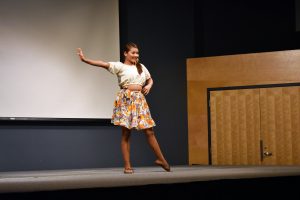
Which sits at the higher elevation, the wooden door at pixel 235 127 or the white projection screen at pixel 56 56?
the white projection screen at pixel 56 56

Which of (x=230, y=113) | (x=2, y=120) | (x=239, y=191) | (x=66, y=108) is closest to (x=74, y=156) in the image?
(x=66, y=108)

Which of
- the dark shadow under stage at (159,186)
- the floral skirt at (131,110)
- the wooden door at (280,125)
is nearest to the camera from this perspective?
the dark shadow under stage at (159,186)

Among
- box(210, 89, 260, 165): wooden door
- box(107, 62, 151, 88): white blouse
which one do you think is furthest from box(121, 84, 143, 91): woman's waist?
box(210, 89, 260, 165): wooden door

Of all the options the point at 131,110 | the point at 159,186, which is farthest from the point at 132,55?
the point at 159,186

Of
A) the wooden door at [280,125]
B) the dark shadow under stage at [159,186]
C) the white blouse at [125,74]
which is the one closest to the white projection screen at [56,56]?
the white blouse at [125,74]

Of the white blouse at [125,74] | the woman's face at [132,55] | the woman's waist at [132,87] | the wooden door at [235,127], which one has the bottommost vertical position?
the wooden door at [235,127]

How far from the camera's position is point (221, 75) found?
629cm

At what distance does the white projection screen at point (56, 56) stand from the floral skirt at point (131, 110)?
5.07 ft

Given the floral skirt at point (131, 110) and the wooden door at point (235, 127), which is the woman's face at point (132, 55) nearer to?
the floral skirt at point (131, 110)

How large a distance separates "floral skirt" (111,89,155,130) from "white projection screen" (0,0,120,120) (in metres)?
1.55

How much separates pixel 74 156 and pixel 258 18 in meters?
2.68

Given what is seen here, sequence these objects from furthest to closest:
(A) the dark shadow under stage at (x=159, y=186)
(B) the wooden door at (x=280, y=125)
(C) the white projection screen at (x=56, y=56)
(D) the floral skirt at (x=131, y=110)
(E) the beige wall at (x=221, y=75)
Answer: (E) the beige wall at (x=221, y=75), (B) the wooden door at (x=280, y=125), (C) the white projection screen at (x=56, y=56), (D) the floral skirt at (x=131, y=110), (A) the dark shadow under stage at (x=159, y=186)

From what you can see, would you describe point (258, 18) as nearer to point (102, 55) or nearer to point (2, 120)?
point (102, 55)

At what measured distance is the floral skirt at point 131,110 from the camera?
13.9ft
